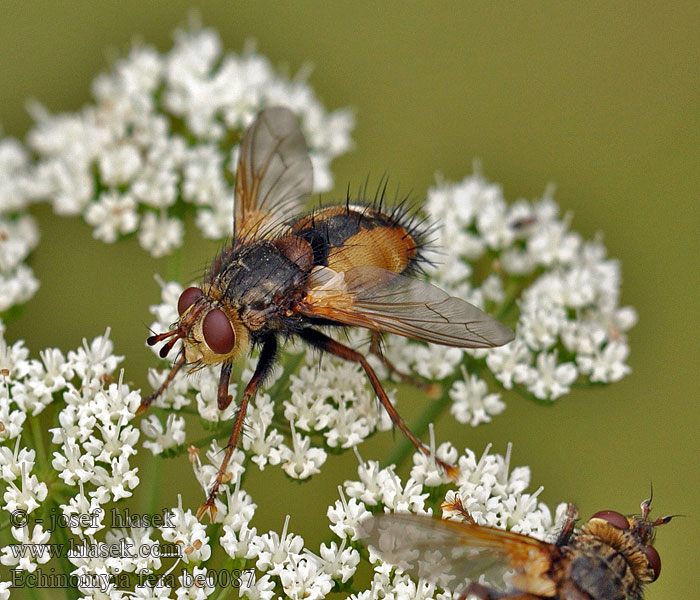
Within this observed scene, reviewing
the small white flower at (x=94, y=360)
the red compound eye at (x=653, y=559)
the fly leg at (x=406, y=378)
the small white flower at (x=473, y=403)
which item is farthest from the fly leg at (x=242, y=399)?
the red compound eye at (x=653, y=559)

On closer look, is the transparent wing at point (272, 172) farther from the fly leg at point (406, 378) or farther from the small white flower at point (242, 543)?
the small white flower at point (242, 543)

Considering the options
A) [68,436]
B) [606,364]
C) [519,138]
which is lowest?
[68,436]

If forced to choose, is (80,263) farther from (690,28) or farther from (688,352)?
(690,28)

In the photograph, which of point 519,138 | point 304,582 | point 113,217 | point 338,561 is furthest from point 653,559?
point 519,138

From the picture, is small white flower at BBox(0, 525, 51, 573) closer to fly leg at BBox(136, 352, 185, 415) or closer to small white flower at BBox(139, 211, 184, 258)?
fly leg at BBox(136, 352, 185, 415)

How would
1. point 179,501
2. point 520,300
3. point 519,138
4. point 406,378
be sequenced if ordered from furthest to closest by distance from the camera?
point 519,138 < point 520,300 < point 406,378 < point 179,501

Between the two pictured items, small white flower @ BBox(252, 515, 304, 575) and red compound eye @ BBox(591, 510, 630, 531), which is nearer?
red compound eye @ BBox(591, 510, 630, 531)

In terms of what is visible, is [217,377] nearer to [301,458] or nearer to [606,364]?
[301,458]

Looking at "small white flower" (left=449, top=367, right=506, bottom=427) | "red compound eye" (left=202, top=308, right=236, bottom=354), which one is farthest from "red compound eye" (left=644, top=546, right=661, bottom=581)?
"red compound eye" (left=202, top=308, right=236, bottom=354)
